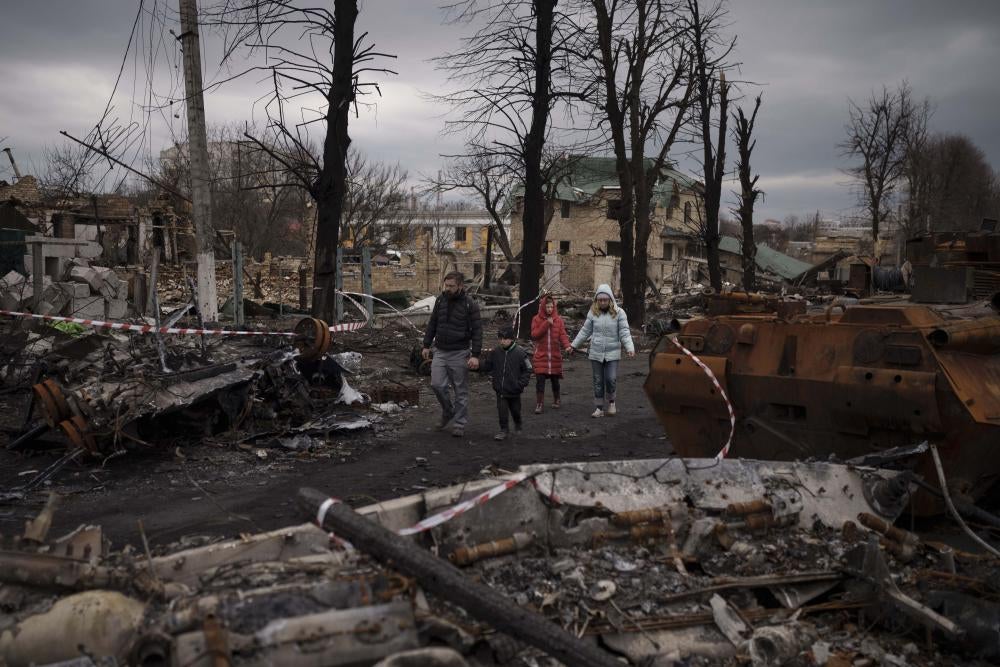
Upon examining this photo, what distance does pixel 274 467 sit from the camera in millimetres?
7762

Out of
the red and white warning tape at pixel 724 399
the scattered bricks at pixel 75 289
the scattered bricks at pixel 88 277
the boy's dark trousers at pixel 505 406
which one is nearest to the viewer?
the red and white warning tape at pixel 724 399

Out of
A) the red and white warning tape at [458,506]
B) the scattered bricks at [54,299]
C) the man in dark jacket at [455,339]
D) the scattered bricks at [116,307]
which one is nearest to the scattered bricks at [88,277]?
the scattered bricks at [116,307]

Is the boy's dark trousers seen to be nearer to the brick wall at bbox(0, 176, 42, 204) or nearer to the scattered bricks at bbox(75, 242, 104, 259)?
the scattered bricks at bbox(75, 242, 104, 259)

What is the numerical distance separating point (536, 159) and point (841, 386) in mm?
12446

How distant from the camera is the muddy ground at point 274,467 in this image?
6.14 meters

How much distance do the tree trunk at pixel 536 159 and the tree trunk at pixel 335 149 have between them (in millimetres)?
5172

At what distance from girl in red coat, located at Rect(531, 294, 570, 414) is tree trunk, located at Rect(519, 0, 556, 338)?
6207 millimetres

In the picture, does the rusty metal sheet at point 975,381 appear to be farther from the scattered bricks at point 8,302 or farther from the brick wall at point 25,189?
the brick wall at point 25,189

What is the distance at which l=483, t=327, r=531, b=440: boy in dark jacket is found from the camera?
9.25 m

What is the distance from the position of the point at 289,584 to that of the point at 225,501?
3.64 meters

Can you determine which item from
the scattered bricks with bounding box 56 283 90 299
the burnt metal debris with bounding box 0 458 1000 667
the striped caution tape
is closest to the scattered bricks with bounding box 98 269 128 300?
the scattered bricks with bounding box 56 283 90 299

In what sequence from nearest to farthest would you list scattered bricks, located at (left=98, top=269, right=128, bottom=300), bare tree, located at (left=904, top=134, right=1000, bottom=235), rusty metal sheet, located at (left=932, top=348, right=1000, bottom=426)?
rusty metal sheet, located at (left=932, top=348, right=1000, bottom=426)
scattered bricks, located at (left=98, top=269, right=128, bottom=300)
bare tree, located at (left=904, top=134, right=1000, bottom=235)

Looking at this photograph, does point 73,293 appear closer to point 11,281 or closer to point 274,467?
point 11,281

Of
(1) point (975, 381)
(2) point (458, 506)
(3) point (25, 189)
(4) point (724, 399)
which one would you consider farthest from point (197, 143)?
(3) point (25, 189)
